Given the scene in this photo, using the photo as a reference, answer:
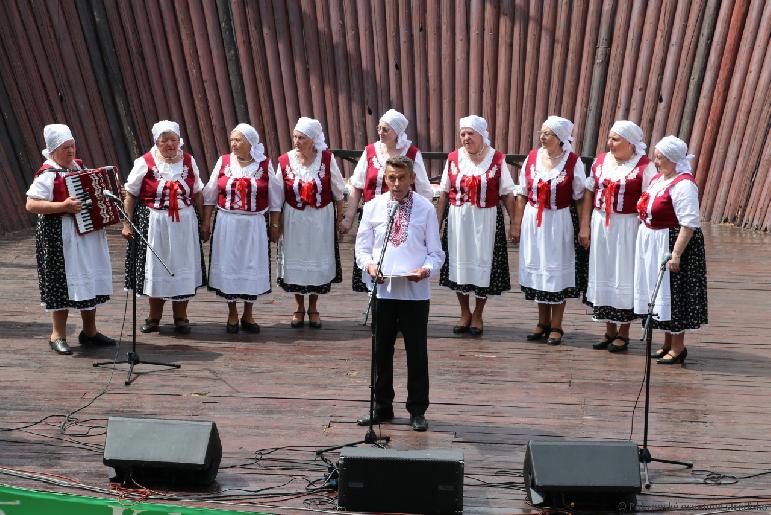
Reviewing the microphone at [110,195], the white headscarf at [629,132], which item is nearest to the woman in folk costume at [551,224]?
the white headscarf at [629,132]

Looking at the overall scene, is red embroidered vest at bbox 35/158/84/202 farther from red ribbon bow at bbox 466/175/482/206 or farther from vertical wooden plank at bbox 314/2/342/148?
vertical wooden plank at bbox 314/2/342/148

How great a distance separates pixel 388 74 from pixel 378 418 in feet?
25.3

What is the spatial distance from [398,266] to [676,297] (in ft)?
6.98

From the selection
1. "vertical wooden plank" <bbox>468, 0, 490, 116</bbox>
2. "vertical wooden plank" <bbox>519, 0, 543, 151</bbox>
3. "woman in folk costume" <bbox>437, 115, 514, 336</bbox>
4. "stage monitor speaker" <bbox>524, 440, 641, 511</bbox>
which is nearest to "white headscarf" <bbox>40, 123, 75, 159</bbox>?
"woman in folk costume" <bbox>437, 115, 514, 336</bbox>

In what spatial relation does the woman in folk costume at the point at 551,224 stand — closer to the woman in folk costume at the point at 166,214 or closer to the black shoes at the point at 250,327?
the black shoes at the point at 250,327

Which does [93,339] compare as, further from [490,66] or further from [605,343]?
[490,66]

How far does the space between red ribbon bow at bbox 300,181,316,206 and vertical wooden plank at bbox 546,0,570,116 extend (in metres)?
5.48

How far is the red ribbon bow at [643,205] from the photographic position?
7680 mm

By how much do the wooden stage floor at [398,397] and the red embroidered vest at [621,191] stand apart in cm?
93

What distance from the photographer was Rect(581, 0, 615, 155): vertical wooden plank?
1326cm

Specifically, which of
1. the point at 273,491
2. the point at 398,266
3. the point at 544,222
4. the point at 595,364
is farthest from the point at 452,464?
the point at 544,222

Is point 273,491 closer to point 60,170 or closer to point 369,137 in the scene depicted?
point 60,170

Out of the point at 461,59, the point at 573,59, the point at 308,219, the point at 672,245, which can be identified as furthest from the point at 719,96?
the point at 308,219

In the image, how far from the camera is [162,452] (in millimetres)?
5477
